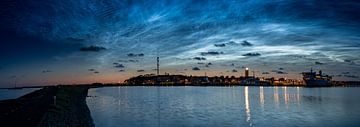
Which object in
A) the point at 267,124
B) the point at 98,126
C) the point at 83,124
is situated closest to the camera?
the point at 83,124

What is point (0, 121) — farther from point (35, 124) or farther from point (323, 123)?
point (323, 123)

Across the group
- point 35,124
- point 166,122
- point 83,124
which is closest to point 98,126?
point 83,124

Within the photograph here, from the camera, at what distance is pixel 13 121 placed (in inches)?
973

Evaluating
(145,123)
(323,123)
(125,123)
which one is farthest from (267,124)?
(125,123)

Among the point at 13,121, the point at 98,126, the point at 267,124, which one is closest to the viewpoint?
the point at 13,121

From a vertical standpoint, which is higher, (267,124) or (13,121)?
(13,121)

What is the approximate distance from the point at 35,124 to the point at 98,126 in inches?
609

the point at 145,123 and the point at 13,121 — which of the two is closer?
the point at 13,121

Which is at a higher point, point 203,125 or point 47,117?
point 47,117

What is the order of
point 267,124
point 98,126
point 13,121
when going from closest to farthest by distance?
1. point 13,121
2. point 98,126
3. point 267,124

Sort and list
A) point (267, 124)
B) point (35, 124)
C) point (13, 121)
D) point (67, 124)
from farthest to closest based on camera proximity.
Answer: point (267, 124) < point (67, 124) < point (13, 121) < point (35, 124)

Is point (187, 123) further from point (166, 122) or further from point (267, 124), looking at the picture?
point (267, 124)

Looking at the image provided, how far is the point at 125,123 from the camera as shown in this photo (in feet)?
132

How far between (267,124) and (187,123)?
1110cm
